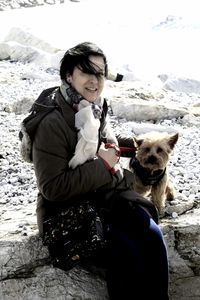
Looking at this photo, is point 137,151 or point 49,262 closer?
point 49,262

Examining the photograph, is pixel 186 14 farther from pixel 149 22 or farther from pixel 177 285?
pixel 177 285

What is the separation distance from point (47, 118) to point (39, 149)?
222 mm

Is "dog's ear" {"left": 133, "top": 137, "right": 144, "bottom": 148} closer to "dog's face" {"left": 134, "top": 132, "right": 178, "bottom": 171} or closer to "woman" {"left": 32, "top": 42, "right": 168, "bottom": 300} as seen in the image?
"dog's face" {"left": 134, "top": 132, "right": 178, "bottom": 171}

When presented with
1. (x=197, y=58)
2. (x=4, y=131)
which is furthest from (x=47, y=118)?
(x=197, y=58)

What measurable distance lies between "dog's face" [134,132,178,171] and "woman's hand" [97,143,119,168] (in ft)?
3.06

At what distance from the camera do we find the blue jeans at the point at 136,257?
340 cm

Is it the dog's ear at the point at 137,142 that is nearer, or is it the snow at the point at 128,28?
the dog's ear at the point at 137,142

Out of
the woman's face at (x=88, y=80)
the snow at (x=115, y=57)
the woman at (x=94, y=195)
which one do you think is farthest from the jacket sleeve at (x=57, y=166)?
the snow at (x=115, y=57)

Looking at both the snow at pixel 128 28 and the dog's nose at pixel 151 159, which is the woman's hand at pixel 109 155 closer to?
the dog's nose at pixel 151 159

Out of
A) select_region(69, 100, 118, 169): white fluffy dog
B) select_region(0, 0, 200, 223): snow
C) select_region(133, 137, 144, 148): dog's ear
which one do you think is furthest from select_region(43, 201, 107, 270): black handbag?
select_region(0, 0, 200, 223): snow

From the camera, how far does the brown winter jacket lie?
3.20 metres

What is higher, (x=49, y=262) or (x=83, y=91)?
(x=83, y=91)

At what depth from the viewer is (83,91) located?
11.1ft

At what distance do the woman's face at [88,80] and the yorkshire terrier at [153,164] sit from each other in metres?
1.18
